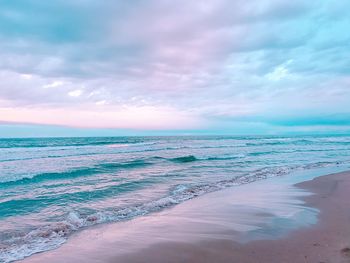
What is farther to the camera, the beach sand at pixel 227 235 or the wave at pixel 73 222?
the wave at pixel 73 222

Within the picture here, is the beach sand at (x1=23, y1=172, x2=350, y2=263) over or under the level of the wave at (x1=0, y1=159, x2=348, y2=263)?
over

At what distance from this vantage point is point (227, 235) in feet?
19.9

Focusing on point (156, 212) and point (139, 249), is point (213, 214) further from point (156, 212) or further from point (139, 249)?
point (139, 249)

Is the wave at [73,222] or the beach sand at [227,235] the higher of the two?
the beach sand at [227,235]

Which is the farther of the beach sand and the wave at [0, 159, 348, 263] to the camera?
the wave at [0, 159, 348, 263]

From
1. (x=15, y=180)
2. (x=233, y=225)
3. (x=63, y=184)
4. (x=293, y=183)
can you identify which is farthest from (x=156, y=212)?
(x=15, y=180)

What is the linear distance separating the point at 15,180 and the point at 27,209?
623 centimetres

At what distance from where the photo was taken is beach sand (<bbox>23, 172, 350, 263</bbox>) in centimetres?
498

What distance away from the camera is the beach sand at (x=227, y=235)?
16.3 ft

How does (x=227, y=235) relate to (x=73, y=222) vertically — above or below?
above

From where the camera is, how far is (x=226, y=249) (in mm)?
5270

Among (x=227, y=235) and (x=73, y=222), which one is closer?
(x=227, y=235)

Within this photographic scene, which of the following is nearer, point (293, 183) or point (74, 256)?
point (74, 256)

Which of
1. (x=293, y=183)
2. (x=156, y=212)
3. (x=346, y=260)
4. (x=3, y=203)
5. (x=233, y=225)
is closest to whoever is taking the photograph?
(x=346, y=260)
